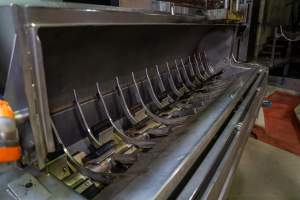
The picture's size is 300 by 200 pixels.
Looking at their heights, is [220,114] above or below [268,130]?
→ above

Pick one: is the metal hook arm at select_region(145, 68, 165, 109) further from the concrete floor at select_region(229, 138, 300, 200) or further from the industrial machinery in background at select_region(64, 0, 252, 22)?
the concrete floor at select_region(229, 138, 300, 200)

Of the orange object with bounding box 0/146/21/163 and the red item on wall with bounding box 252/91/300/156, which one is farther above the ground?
the orange object with bounding box 0/146/21/163

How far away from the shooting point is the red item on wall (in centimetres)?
235

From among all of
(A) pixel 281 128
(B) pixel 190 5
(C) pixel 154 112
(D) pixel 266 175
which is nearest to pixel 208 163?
(C) pixel 154 112

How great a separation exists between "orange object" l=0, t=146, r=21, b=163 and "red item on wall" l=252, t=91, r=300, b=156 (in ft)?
7.99

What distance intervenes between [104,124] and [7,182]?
568mm

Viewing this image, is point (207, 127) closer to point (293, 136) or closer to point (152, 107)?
point (152, 107)

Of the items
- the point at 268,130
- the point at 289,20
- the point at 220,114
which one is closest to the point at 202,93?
the point at 220,114

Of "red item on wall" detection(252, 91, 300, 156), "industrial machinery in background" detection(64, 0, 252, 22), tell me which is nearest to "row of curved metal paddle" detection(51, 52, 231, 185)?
"industrial machinery in background" detection(64, 0, 252, 22)

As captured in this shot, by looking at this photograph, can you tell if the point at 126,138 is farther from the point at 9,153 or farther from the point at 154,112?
the point at 9,153

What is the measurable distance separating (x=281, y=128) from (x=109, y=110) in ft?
7.91

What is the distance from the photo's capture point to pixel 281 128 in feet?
8.94

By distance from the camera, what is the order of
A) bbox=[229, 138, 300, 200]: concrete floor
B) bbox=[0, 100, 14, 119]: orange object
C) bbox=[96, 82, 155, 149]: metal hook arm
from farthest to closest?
bbox=[229, 138, 300, 200]: concrete floor < bbox=[96, 82, 155, 149]: metal hook arm < bbox=[0, 100, 14, 119]: orange object

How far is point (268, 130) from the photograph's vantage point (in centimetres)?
265
